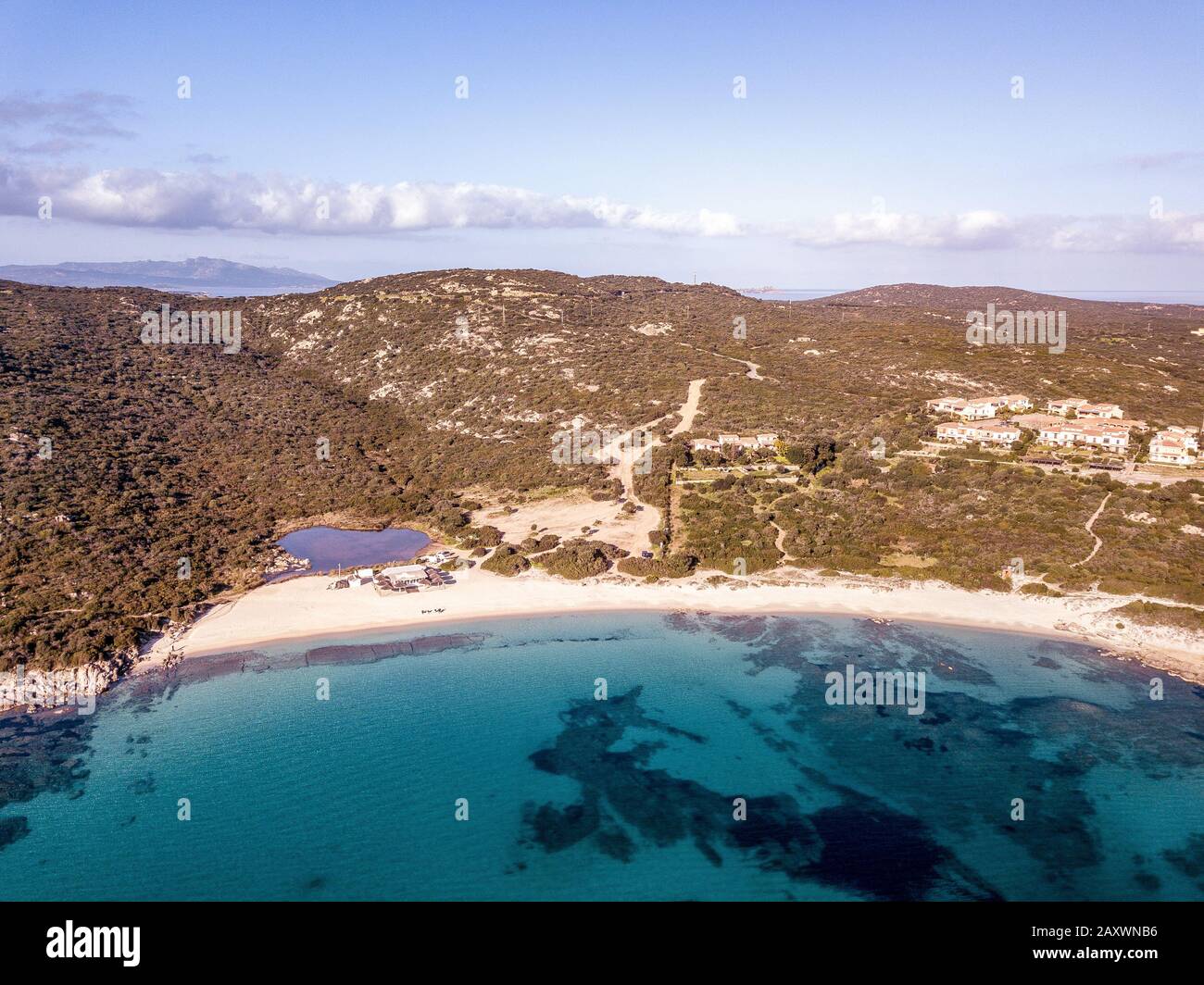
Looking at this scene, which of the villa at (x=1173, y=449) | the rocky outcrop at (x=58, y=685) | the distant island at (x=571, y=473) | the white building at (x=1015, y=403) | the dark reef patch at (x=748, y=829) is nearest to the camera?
the dark reef patch at (x=748, y=829)

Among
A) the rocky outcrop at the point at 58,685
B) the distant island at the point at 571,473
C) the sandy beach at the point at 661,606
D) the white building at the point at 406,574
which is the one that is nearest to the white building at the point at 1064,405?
the distant island at the point at 571,473

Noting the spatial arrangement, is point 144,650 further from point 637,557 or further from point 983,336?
point 983,336

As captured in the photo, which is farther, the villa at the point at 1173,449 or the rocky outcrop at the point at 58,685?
→ the villa at the point at 1173,449

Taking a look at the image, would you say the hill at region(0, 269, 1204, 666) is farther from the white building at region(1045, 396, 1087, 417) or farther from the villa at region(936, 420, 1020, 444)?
the white building at region(1045, 396, 1087, 417)

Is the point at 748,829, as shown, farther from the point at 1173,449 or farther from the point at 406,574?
the point at 1173,449

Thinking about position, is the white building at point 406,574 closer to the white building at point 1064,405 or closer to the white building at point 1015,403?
the white building at point 1015,403

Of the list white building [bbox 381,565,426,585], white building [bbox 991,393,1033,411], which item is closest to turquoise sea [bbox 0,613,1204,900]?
white building [bbox 381,565,426,585]
